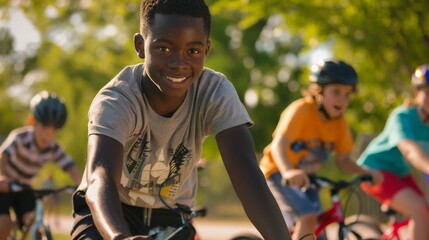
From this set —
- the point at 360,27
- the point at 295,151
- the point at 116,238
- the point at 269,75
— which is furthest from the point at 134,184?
the point at 269,75

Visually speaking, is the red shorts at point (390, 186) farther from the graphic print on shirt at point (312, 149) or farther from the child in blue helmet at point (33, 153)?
the child in blue helmet at point (33, 153)

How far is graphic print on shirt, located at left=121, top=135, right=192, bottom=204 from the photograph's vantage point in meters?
4.04

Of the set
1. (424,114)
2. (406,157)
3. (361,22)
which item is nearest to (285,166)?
(406,157)

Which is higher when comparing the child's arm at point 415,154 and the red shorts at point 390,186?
the child's arm at point 415,154

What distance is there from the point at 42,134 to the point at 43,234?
1.01 metres

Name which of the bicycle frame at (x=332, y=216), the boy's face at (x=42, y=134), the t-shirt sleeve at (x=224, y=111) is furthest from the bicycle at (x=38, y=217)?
the t-shirt sleeve at (x=224, y=111)

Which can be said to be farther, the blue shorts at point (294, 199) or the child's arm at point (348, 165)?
the child's arm at point (348, 165)

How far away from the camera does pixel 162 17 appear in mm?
3482

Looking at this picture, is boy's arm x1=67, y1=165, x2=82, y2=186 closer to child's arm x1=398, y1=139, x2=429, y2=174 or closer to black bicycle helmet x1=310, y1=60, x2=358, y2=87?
black bicycle helmet x1=310, y1=60, x2=358, y2=87

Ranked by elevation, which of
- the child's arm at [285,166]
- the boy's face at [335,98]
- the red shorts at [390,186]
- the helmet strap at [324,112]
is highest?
the boy's face at [335,98]

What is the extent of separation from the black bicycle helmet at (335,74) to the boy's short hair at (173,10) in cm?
345

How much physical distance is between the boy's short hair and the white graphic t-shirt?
1.01 feet

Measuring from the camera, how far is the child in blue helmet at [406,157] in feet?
22.2

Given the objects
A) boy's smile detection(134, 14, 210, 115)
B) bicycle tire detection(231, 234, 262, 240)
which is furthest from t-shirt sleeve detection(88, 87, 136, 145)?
bicycle tire detection(231, 234, 262, 240)
